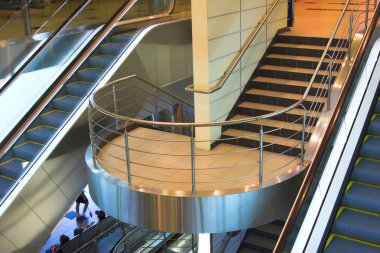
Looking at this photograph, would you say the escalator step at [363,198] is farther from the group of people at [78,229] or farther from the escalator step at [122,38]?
the group of people at [78,229]

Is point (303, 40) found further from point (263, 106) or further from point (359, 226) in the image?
point (359, 226)

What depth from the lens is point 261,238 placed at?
7.09 m

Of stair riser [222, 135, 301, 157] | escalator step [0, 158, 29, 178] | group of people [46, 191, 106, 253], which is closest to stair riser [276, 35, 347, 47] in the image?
stair riser [222, 135, 301, 157]

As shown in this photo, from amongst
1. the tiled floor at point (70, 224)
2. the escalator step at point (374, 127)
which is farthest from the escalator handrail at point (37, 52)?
the escalator step at point (374, 127)

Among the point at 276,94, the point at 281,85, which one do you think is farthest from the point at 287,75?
the point at 276,94

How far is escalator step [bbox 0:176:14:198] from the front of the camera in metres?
6.23

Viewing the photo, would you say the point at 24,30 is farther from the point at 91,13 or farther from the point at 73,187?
the point at 73,187

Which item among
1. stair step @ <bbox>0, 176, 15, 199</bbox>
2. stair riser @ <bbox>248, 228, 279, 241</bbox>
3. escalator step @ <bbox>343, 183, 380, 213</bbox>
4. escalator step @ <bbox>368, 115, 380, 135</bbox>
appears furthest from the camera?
stair riser @ <bbox>248, 228, 279, 241</bbox>

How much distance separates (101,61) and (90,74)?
29 cm

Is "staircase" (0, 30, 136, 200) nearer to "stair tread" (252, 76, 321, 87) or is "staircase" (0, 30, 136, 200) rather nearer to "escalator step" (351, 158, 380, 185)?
"stair tread" (252, 76, 321, 87)

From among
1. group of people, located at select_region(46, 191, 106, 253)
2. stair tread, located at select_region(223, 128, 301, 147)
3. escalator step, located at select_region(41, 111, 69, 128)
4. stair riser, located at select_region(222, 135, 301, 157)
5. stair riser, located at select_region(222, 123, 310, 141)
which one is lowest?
group of people, located at select_region(46, 191, 106, 253)

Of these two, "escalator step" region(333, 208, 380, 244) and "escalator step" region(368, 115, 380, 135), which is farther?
"escalator step" region(368, 115, 380, 135)

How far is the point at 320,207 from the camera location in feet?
13.9

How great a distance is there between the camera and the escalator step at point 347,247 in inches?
161
